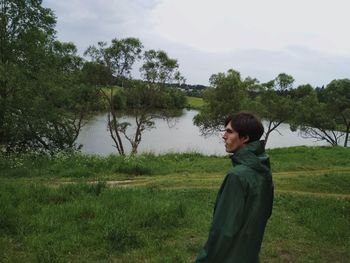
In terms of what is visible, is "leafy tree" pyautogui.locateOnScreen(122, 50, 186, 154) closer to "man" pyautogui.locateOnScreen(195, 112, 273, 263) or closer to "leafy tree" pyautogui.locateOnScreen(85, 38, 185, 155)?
"leafy tree" pyautogui.locateOnScreen(85, 38, 185, 155)

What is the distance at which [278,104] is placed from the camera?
3909cm

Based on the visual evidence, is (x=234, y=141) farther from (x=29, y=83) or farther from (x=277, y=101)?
(x=277, y=101)

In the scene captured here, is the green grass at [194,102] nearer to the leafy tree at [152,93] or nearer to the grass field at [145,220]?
the leafy tree at [152,93]

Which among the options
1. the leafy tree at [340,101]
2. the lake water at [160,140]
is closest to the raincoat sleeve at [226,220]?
the lake water at [160,140]

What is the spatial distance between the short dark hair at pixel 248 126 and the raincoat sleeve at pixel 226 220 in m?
0.35

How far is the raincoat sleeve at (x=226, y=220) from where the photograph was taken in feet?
9.16

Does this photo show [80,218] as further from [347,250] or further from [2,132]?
[2,132]

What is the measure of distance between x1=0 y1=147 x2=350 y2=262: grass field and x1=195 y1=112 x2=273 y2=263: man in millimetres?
3487

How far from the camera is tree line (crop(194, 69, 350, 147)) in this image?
36.1 meters

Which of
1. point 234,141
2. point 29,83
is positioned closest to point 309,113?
point 29,83

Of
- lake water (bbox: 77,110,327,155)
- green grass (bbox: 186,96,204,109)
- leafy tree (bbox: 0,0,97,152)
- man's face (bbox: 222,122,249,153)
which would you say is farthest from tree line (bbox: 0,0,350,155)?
green grass (bbox: 186,96,204,109)

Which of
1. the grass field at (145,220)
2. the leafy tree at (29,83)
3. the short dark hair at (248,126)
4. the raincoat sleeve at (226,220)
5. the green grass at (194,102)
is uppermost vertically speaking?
the green grass at (194,102)

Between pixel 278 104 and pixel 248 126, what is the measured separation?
37.1 m

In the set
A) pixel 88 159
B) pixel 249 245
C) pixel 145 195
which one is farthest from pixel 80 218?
pixel 88 159
